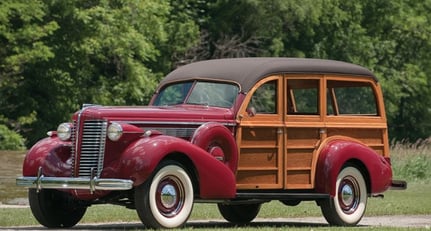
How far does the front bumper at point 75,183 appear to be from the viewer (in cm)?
1396

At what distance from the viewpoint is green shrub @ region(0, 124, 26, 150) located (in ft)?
127

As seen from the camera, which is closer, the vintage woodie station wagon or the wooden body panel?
the vintage woodie station wagon

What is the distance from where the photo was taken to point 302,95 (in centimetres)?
1727

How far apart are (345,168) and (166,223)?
3276 mm

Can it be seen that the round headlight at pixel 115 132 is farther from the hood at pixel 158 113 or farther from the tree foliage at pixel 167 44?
the tree foliage at pixel 167 44

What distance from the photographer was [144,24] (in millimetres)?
44594

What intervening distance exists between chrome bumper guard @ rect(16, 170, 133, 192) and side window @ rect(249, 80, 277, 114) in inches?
106

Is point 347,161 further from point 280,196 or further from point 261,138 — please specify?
point 261,138

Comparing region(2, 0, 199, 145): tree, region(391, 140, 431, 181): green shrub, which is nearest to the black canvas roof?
region(391, 140, 431, 181): green shrub

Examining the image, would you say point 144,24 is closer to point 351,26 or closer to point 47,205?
point 351,26

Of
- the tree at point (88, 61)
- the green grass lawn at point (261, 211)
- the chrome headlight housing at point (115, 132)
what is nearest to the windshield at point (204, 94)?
the chrome headlight housing at point (115, 132)

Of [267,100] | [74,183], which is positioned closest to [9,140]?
[267,100]

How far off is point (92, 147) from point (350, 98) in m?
4.78

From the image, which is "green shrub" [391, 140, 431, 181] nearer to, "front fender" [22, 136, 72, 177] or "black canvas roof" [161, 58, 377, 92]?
"black canvas roof" [161, 58, 377, 92]
